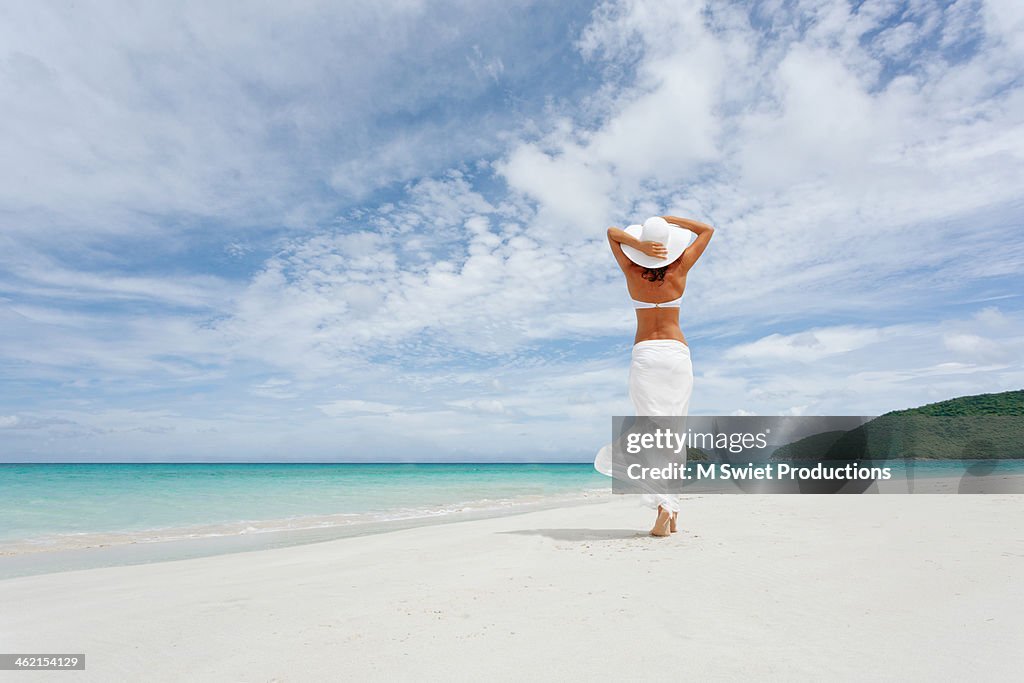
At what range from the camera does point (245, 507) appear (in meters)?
16.4

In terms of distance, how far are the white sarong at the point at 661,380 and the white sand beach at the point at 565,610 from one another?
1.62m

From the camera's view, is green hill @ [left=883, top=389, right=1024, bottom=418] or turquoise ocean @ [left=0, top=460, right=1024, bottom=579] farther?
green hill @ [left=883, top=389, right=1024, bottom=418]

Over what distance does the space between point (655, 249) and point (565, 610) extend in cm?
464

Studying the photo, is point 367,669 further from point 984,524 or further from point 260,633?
point 984,524

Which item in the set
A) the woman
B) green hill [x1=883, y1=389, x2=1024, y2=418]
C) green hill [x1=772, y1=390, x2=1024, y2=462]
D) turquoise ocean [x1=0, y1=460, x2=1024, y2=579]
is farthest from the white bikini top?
green hill [x1=883, y1=389, x2=1024, y2=418]

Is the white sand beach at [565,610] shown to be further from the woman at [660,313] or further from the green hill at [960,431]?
the green hill at [960,431]

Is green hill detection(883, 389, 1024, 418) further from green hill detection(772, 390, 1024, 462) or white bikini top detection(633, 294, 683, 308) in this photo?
white bikini top detection(633, 294, 683, 308)

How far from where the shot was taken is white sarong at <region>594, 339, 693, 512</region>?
7.33 m

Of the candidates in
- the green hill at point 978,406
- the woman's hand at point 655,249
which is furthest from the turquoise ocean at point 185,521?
the green hill at point 978,406

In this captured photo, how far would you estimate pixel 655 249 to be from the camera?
741 cm

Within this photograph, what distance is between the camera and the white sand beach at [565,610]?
3.48 meters

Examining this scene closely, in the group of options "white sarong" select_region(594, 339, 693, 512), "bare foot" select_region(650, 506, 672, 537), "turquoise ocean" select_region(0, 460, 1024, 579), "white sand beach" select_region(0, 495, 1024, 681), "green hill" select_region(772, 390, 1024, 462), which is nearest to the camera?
"white sand beach" select_region(0, 495, 1024, 681)

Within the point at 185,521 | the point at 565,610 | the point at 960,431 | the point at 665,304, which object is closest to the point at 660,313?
the point at 665,304

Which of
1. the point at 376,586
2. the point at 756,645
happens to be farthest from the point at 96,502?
the point at 756,645
